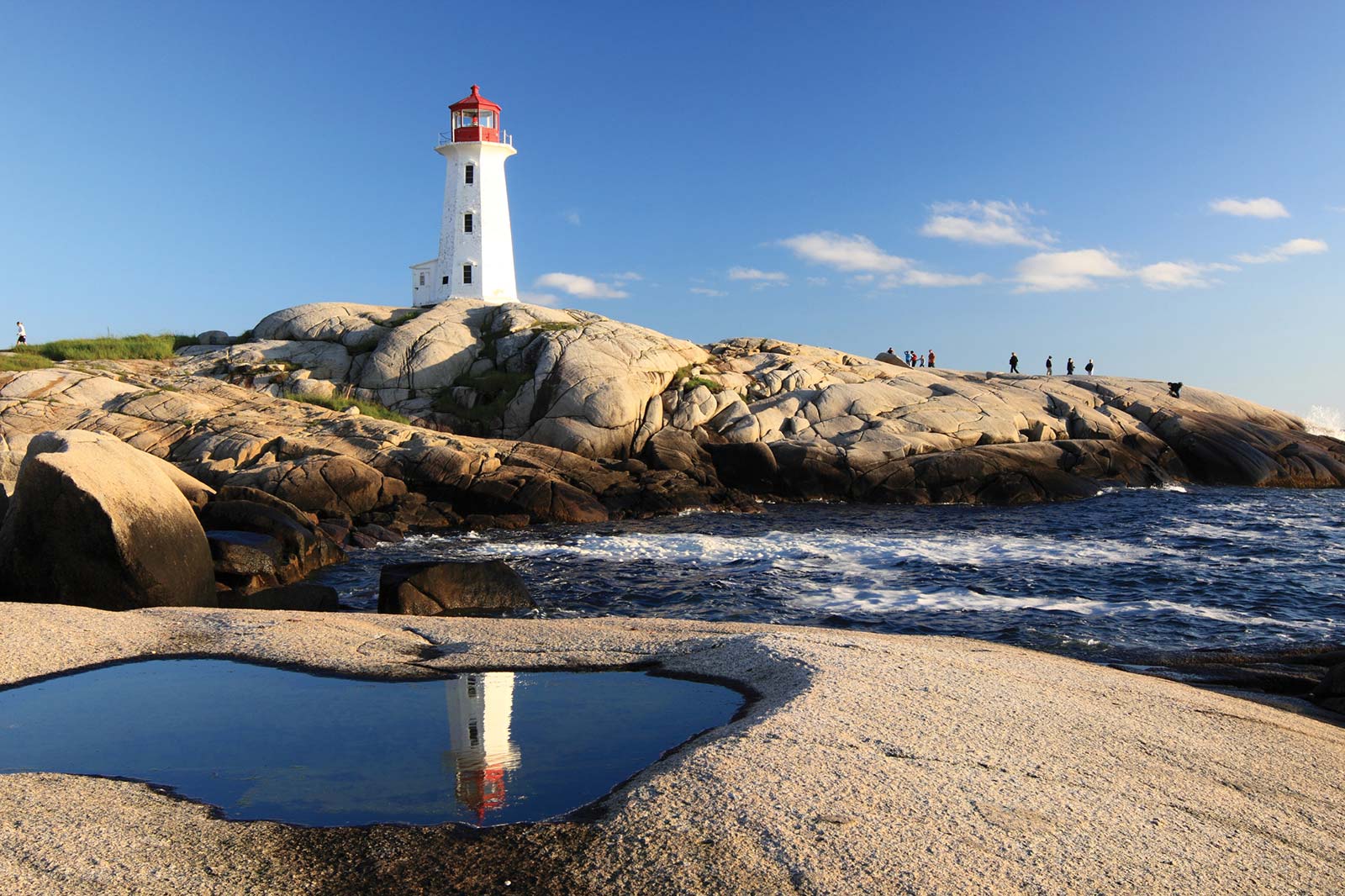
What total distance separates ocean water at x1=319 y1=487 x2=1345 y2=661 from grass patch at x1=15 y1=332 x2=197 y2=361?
977 inches

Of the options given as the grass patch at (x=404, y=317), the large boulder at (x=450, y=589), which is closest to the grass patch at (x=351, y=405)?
the grass patch at (x=404, y=317)

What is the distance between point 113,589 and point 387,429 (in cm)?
1934

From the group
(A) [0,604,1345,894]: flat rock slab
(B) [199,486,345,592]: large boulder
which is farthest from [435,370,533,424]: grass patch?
(A) [0,604,1345,894]: flat rock slab

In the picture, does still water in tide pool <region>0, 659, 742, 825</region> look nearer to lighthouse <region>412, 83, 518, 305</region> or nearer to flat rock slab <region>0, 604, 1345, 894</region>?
flat rock slab <region>0, 604, 1345, 894</region>

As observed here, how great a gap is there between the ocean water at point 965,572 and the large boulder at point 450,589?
3.05 ft

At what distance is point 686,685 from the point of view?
8883 millimetres

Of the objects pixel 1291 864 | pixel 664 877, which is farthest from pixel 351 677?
pixel 1291 864

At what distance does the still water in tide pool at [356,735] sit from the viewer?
19.6 ft

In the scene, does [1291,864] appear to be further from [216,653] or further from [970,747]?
[216,653]

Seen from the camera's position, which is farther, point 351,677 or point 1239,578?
point 1239,578

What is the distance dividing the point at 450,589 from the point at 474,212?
40.8 meters

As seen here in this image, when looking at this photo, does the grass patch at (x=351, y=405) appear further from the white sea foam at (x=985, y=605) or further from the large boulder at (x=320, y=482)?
the white sea foam at (x=985, y=605)

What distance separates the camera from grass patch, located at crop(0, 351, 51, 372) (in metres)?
36.2

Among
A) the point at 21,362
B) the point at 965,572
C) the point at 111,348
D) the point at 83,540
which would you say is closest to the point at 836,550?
the point at 965,572
